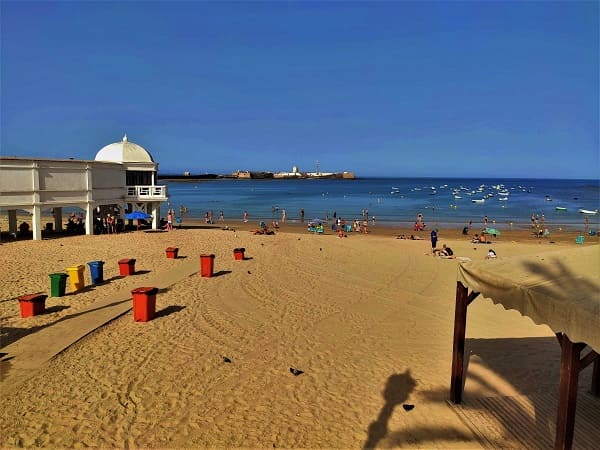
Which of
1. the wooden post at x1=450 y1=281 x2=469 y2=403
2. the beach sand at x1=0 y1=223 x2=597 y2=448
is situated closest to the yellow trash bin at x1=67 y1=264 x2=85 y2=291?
the beach sand at x1=0 y1=223 x2=597 y2=448

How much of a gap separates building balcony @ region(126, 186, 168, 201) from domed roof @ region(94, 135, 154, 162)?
2075 mm

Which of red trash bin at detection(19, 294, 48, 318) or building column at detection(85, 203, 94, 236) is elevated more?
building column at detection(85, 203, 94, 236)

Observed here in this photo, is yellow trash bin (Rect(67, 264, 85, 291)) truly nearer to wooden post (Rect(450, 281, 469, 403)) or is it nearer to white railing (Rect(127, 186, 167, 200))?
wooden post (Rect(450, 281, 469, 403))

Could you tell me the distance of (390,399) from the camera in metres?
7.39

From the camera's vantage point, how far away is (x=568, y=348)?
193 inches

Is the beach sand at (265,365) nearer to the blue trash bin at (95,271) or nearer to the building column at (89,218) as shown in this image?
the blue trash bin at (95,271)

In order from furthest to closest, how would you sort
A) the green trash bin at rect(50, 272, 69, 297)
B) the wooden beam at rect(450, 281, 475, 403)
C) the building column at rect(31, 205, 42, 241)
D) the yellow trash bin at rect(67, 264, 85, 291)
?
1. the building column at rect(31, 205, 42, 241)
2. the yellow trash bin at rect(67, 264, 85, 291)
3. the green trash bin at rect(50, 272, 69, 297)
4. the wooden beam at rect(450, 281, 475, 403)

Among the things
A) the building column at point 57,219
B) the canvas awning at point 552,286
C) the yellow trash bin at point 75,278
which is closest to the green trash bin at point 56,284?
the yellow trash bin at point 75,278

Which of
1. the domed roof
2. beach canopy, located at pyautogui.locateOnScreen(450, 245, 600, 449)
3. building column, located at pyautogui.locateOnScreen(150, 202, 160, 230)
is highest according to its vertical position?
the domed roof

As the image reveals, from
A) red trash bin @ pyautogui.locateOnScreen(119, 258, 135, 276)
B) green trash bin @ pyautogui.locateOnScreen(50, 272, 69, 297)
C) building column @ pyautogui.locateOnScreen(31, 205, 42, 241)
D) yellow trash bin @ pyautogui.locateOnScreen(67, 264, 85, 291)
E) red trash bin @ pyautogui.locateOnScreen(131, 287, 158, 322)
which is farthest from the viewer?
building column @ pyautogui.locateOnScreen(31, 205, 42, 241)

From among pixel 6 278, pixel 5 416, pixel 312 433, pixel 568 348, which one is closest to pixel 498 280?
pixel 568 348

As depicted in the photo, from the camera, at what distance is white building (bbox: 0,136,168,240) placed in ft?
76.0

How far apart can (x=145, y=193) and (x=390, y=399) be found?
1040 inches

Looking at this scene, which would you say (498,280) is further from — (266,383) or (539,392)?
(266,383)
